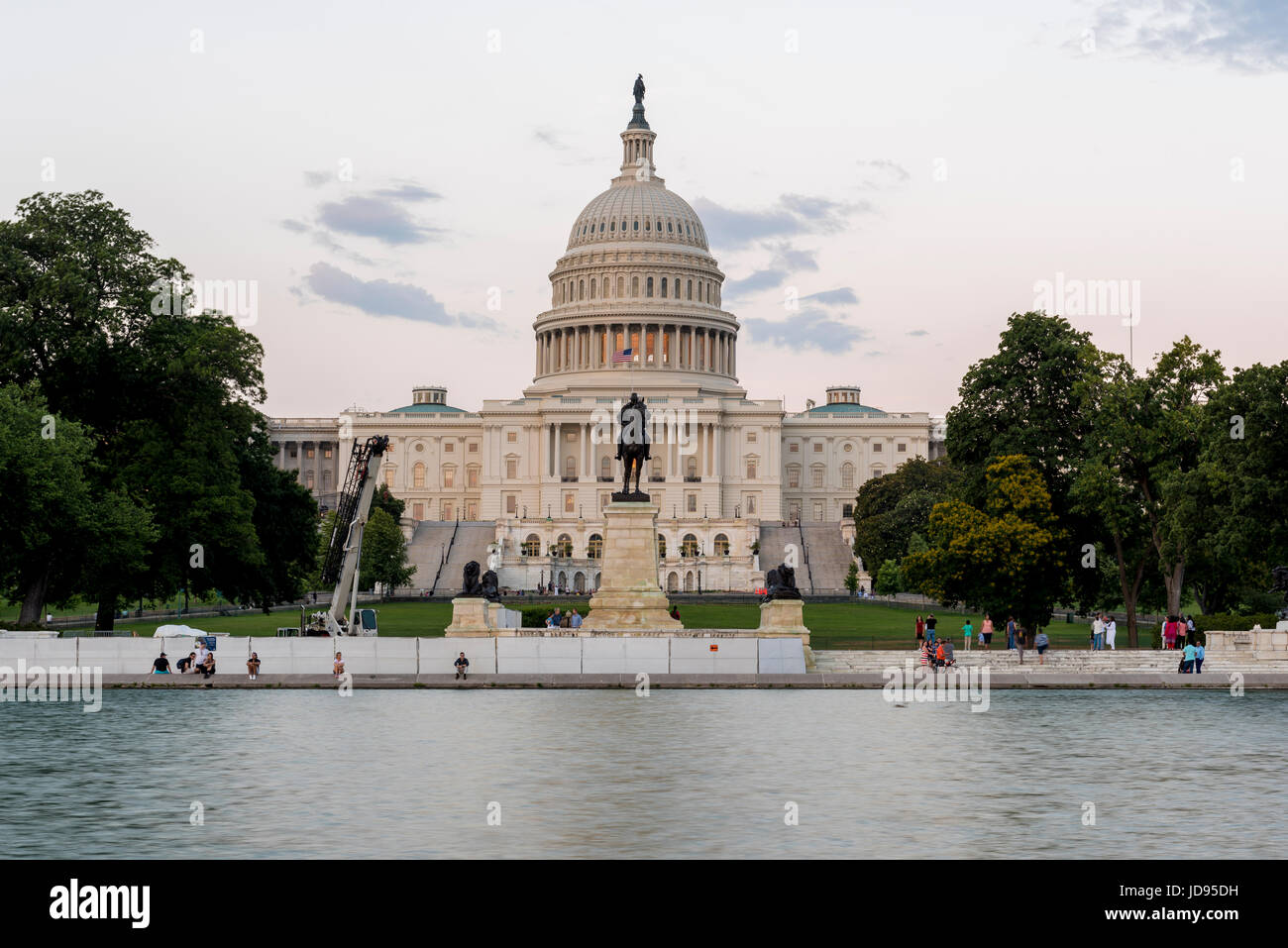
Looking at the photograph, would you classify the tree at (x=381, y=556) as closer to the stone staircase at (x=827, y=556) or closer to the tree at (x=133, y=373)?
the stone staircase at (x=827, y=556)

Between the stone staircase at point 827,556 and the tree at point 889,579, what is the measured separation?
1694 centimetres

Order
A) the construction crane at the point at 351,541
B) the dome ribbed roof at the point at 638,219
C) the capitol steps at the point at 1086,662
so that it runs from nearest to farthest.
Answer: the capitol steps at the point at 1086,662 → the construction crane at the point at 351,541 → the dome ribbed roof at the point at 638,219

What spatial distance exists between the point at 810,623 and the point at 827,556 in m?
68.0

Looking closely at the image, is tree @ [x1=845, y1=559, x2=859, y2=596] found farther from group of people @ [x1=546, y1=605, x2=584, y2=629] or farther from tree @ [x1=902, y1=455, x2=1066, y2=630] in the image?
group of people @ [x1=546, y1=605, x2=584, y2=629]

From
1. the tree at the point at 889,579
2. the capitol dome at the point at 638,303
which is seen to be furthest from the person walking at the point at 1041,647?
the capitol dome at the point at 638,303

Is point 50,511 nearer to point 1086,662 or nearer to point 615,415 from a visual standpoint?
point 1086,662

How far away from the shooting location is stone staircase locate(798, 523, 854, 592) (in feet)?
436

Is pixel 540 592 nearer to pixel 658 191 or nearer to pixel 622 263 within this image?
pixel 622 263

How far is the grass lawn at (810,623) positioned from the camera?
199ft

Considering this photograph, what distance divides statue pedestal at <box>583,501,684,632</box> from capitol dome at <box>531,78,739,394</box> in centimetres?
12860

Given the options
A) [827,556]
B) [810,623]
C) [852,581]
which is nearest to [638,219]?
[827,556]

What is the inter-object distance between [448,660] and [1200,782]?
2461cm

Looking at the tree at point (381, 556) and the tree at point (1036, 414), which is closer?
the tree at point (1036, 414)
